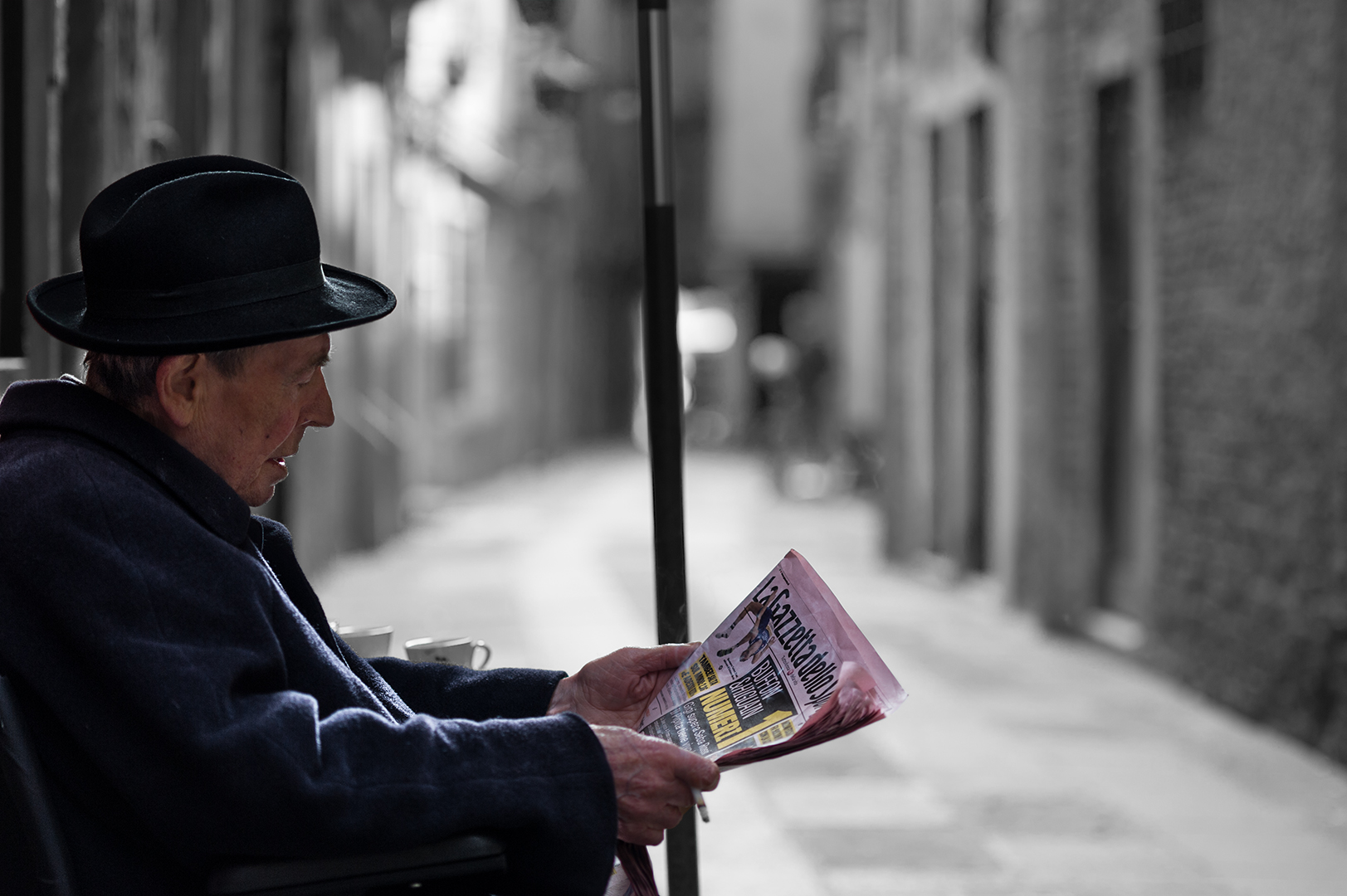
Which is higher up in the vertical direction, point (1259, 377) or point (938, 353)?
point (1259, 377)

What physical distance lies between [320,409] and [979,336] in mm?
9777

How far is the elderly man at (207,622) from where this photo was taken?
1.63 meters

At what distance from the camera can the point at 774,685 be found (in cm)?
203

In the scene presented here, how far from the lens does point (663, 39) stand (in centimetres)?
271

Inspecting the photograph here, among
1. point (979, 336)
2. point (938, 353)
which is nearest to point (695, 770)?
point (979, 336)

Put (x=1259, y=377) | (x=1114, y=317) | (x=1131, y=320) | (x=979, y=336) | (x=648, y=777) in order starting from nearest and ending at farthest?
1. (x=648, y=777)
2. (x=1259, y=377)
3. (x=1131, y=320)
4. (x=1114, y=317)
5. (x=979, y=336)

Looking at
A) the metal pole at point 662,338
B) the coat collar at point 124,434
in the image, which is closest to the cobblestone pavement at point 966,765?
the metal pole at point 662,338

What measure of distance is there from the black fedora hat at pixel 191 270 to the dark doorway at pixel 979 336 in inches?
373

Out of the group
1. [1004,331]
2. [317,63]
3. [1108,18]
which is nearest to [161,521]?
[1108,18]

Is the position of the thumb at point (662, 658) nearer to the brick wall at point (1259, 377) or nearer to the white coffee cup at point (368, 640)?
the white coffee cup at point (368, 640)

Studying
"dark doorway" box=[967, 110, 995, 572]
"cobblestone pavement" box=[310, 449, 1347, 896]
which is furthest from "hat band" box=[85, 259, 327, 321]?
"dark doorway" box=[967, 110, 995, 572]

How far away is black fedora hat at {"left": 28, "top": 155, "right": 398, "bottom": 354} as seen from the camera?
1.78m

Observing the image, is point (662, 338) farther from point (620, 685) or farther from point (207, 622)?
point (207, 622)

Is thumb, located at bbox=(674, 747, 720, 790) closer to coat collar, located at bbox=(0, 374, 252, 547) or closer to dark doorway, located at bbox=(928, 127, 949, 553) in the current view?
coat collar, located at bbox=(0, 374, 252, 547)
